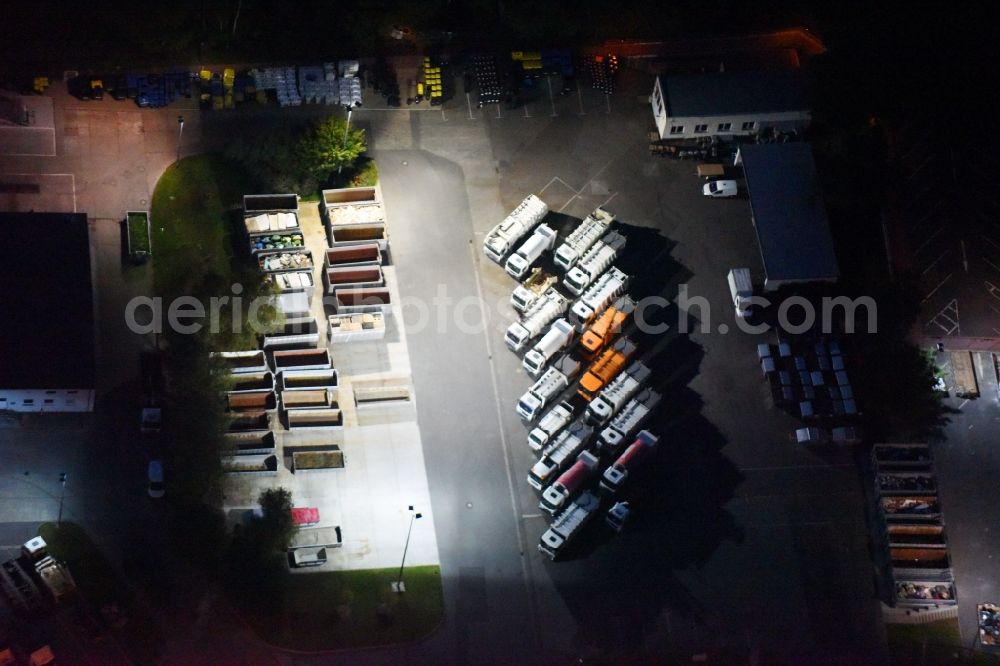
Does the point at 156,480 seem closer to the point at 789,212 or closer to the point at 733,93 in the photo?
the point at 789,212

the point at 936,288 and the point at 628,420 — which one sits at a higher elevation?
the point at 936,288

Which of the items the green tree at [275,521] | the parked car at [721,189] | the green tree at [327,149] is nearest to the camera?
the green tree at [275,521]

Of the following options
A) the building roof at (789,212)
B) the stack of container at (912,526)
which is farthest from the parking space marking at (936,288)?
the stack of container at (912,526)

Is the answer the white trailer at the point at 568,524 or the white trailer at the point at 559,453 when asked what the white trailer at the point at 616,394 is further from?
the white trailer at the point at 568,524

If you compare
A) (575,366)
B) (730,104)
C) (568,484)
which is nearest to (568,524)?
(568,484)

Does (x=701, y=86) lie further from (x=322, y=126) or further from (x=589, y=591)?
(x=589, y=591)

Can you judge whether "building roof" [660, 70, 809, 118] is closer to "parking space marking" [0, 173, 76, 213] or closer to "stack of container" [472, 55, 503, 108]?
"stack of container" [472, 55, 503, 108]
